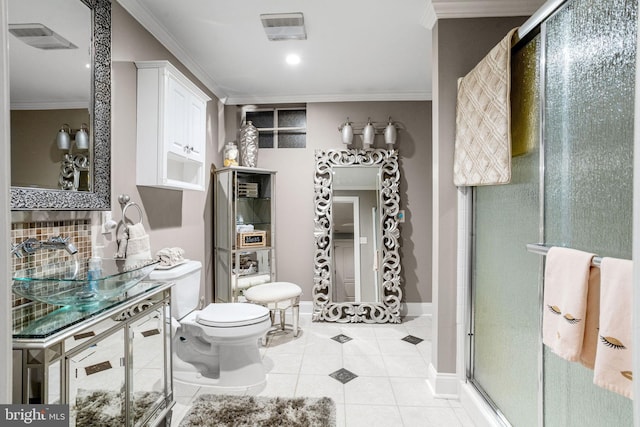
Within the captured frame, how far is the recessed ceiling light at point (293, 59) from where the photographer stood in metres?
2.62

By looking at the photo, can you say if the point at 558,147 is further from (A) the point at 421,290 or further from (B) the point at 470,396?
(A) the point at 421,290

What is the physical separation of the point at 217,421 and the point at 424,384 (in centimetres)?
133

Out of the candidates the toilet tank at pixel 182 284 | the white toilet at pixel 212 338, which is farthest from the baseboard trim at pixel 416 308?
the toilet tank at pixel 182 284

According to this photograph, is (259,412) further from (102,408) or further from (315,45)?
(315,45)

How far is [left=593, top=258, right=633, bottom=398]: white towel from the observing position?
821 mm

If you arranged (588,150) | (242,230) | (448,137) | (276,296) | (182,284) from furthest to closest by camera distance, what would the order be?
(242,230) → (276,296) → (182,284) → (448,137) → (588,150)

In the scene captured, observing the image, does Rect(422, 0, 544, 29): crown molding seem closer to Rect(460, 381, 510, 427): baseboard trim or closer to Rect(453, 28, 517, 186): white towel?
Rect(453, 28, 517, 186): white towel

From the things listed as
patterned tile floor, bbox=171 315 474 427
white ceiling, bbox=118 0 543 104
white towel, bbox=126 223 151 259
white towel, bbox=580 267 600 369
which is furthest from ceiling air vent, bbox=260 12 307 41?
patterned tile floor, bbox=171 315 474 427

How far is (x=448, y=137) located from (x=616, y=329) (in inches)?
55.2

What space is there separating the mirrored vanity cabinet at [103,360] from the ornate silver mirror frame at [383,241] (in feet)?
6.28

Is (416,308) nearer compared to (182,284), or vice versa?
(182,284)

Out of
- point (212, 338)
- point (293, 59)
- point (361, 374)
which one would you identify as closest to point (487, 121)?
point (293, 59)

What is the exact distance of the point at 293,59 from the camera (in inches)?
105

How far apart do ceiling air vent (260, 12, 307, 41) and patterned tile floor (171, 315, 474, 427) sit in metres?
2.42
